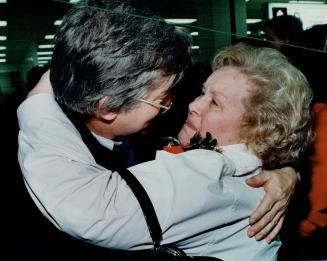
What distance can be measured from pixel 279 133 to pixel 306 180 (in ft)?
1.50

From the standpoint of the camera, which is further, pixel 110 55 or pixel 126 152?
pixel 126 152

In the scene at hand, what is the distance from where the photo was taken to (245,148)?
1416 millimetres

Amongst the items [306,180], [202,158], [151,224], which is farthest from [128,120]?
[306,180]

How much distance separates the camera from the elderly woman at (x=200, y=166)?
991 mm

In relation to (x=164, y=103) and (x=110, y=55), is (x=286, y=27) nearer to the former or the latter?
(x=164, y=103)

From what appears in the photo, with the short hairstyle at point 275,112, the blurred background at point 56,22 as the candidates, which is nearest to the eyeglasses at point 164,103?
the short hairstyle at point 275,112

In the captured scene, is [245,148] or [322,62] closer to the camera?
[245,148]

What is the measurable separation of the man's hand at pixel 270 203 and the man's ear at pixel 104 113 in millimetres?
548

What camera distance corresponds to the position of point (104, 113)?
4.13 ft

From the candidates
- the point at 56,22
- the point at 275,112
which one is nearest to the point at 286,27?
the point at 275,112

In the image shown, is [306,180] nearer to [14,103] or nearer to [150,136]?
[150,136]

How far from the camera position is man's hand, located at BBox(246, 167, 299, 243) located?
1295mm

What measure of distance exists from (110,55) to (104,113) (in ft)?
0.74

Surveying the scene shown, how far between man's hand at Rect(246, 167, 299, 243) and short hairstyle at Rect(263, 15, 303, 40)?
1.05 m
